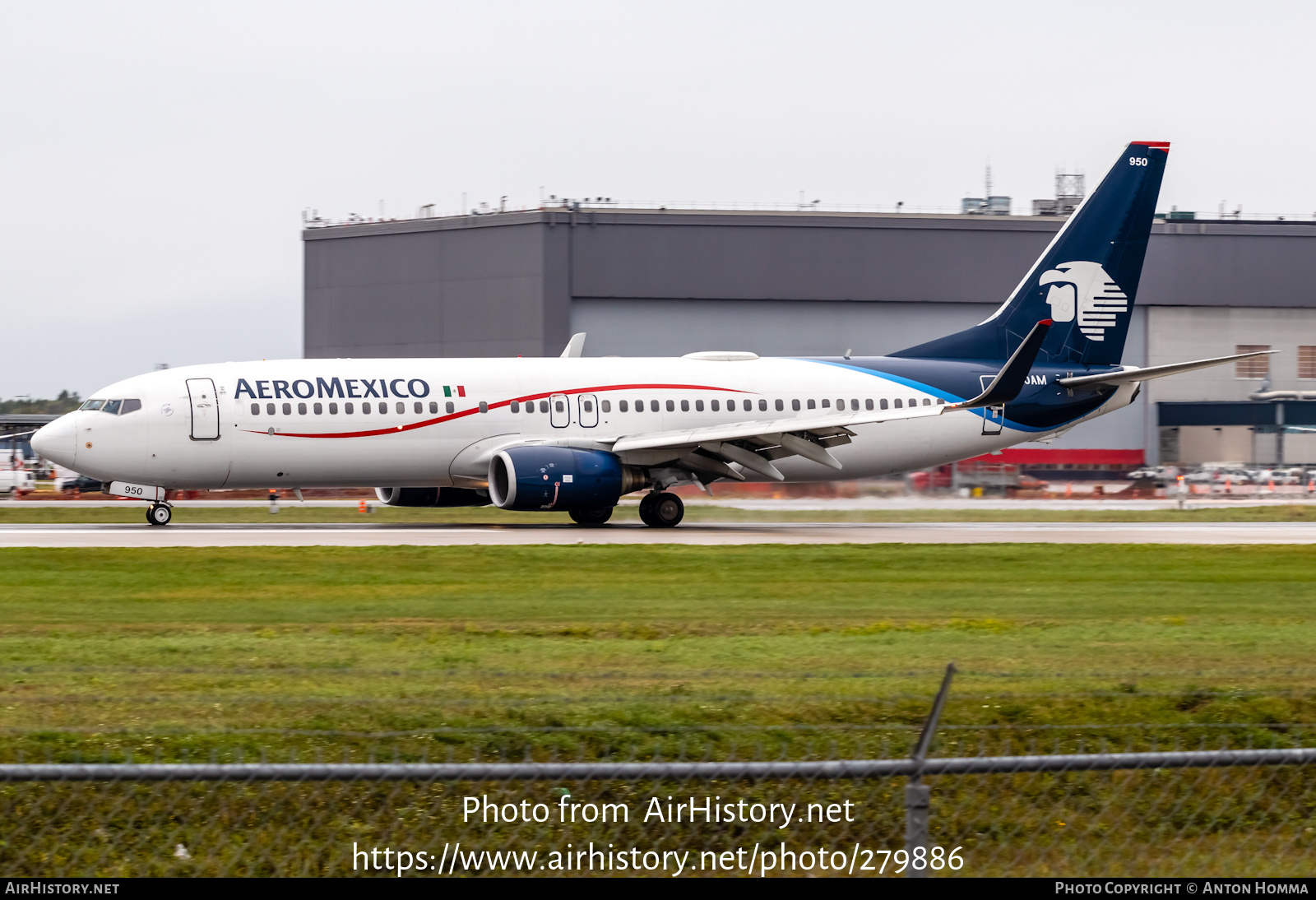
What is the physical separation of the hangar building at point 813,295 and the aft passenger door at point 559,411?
35.5 metres

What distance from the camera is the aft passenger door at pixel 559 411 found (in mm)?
33344

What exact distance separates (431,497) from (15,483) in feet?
94.0

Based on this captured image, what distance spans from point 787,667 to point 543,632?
3.23 m

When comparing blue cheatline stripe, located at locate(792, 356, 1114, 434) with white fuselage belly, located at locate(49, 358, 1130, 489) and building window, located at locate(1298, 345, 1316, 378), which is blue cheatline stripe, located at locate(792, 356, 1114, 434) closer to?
white fuselage belly, located at locate(49, 358, 1130, 489)

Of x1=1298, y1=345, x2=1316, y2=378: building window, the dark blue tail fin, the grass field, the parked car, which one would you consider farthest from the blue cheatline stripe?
x1=1298, y1=345, x2=1316, y2=378: building window

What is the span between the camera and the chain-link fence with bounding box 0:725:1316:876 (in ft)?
27.6

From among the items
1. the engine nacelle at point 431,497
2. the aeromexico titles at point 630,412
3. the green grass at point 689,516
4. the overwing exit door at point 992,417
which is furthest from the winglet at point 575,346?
the overwing exit door at point 992,417

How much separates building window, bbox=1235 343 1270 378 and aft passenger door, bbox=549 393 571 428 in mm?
51206

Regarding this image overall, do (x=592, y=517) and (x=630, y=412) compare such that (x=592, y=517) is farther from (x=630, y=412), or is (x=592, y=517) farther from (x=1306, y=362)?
→ (x=1306, y=362)

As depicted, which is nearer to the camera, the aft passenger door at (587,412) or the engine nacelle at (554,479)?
the engine nacelle at (554,479)

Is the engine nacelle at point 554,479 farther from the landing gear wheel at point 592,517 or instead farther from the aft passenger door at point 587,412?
the landing gear wheel at point 592,517

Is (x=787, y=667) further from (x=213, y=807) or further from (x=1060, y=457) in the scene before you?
(x=1060, y=457)

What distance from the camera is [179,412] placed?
31203 millimetres
